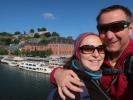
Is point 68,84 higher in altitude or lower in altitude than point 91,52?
lower

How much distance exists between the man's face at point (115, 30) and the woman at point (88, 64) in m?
0.10

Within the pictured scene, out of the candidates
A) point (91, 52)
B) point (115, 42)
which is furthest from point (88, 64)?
point (115, 42)

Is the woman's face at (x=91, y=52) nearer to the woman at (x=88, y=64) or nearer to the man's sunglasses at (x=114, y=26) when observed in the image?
the woman at (x=88, y=64)

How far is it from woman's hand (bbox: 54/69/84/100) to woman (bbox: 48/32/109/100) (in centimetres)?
2

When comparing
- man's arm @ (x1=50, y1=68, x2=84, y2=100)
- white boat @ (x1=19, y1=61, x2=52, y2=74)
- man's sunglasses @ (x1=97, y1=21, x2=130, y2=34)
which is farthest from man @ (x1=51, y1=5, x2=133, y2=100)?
white boat @ (x1=19, y1=61, x2=52, y2=74)

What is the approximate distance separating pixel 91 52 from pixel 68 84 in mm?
201

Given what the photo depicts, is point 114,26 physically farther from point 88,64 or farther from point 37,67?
point 37,67

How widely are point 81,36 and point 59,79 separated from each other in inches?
7.7

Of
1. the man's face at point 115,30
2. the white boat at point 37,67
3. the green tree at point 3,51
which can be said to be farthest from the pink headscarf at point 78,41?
the green tree at point 3,51

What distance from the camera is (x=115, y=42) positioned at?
141 cm

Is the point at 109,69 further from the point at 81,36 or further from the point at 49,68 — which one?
the point at 49,68

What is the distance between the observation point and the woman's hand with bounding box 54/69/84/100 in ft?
3.57

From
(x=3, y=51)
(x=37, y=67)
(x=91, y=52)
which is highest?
(x=3, y=51)

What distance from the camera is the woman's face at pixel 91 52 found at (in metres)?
1.25
